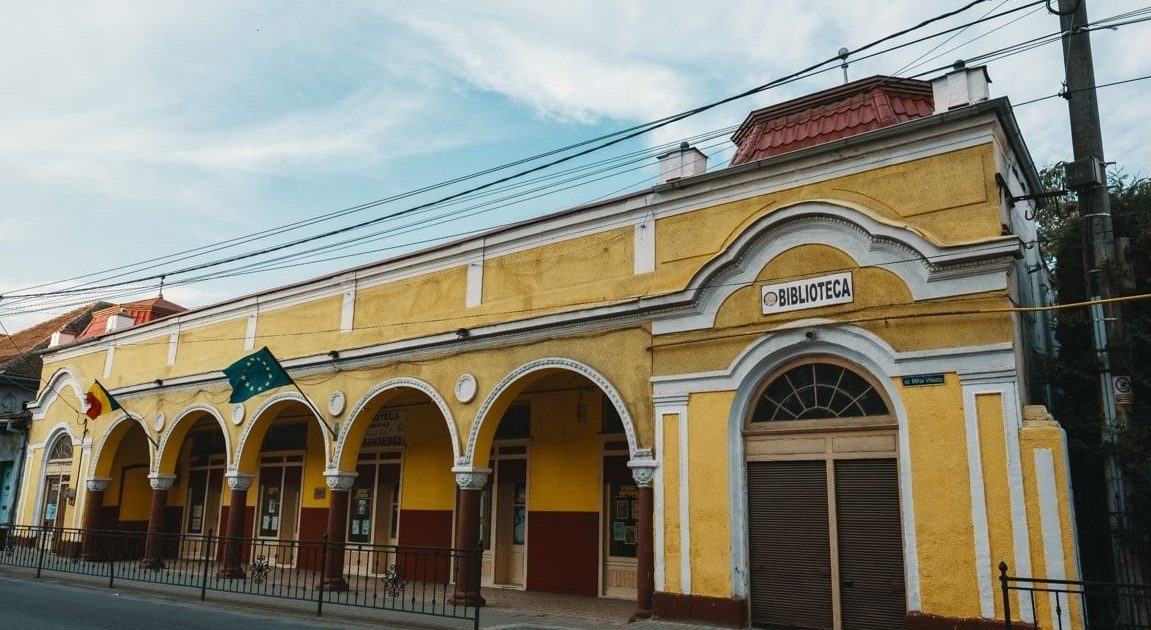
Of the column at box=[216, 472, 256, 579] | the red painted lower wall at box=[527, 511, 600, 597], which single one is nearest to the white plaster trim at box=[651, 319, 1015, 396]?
the red painted lower wall at box=[527, 511, 600, 597]

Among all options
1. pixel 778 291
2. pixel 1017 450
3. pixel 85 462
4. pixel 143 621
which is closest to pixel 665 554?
pixel 778 291

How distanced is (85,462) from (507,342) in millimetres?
14752

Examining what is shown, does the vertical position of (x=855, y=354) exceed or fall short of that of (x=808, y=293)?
it falls short

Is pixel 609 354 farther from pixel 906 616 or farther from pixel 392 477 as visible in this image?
pixel 392 477

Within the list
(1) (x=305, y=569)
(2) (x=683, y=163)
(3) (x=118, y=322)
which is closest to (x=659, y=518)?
(2) (x=683, y=163)

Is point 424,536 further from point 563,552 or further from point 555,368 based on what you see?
point 555,368

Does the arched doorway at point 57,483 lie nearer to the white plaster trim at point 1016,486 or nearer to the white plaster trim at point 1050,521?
the white plaster trim at point 1016,486

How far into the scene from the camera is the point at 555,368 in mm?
13086

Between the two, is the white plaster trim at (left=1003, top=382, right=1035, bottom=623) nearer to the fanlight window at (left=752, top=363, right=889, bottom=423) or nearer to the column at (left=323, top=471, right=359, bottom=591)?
the fanlight window at (left=752, top=363, right=889, bottom=423)

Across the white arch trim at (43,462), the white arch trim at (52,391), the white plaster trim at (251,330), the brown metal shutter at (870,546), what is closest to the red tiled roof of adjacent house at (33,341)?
the white arch trim at (52,391)

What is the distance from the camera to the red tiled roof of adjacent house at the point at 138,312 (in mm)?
24547

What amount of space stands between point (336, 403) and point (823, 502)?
979cm

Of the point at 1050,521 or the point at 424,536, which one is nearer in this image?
the point at 1050,521

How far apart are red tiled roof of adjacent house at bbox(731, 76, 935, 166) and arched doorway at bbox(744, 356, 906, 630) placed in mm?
3280
